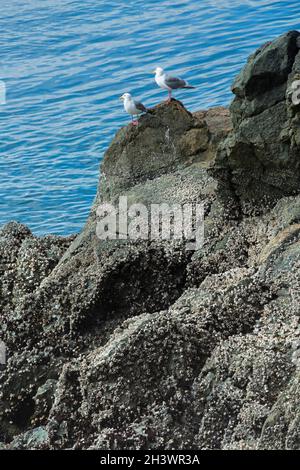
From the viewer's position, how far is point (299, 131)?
31.6 ft

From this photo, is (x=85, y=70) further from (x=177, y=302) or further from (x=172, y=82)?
(x=177, y=302)

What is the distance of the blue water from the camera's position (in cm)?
1828

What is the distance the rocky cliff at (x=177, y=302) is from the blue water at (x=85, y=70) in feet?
18.7

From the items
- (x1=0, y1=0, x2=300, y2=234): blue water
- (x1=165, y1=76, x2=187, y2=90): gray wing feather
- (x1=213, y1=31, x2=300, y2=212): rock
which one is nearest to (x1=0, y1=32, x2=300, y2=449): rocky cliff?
(x1=213, y1=31, x2=300, y2=212): rock

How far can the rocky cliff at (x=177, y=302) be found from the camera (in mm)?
7867

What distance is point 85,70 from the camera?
893 inches

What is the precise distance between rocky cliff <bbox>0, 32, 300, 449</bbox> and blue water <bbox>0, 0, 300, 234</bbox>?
5698 millimetres

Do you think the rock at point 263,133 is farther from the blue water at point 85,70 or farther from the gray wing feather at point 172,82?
the blue water at point 85,70

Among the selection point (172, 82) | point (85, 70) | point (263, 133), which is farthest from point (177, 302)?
point (85, 70)

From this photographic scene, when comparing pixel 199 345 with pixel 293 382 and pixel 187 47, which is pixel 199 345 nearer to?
pixel 293 382

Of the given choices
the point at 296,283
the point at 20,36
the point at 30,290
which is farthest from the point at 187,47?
the point at 296,283

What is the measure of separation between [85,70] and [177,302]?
1418cm

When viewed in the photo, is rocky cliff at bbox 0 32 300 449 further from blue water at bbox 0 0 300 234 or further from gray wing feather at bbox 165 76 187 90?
blue water at bbox 0 0 300 234

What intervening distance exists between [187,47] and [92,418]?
15632mm
